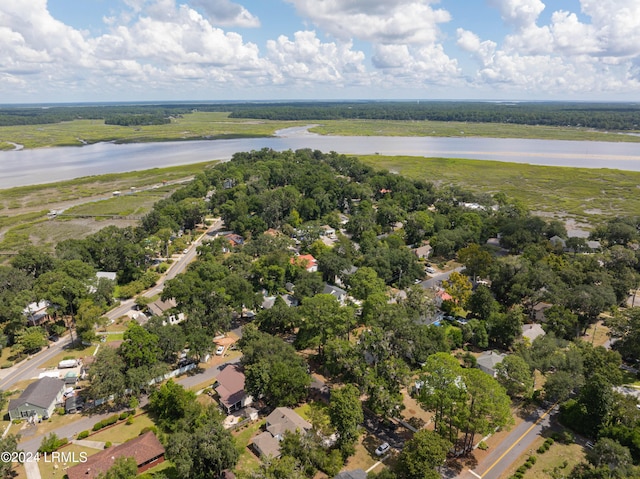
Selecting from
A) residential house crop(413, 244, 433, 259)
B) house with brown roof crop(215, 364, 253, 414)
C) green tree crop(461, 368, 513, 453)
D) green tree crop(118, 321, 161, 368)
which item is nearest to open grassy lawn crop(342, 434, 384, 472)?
green tree crop(461, 368, 513, 453)

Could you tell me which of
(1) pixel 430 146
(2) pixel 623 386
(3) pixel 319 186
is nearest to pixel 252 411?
(2) pixel 623 386

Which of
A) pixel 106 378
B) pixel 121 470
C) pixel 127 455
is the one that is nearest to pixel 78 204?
pixel 106 378

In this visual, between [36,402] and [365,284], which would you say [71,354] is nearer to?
[36,402]

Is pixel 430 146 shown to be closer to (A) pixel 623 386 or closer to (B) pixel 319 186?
(B) pixel 319 186

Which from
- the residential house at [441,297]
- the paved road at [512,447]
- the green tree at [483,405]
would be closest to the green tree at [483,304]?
the residential house at [441,297]

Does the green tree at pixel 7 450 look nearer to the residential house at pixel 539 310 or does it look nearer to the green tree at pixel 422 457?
the green tree at pixel 422 457

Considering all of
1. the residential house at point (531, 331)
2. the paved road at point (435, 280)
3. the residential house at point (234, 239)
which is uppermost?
the residential house at point (234, 239)
